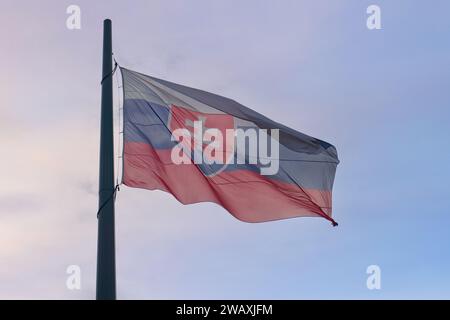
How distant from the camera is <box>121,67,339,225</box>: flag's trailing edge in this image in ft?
49.0

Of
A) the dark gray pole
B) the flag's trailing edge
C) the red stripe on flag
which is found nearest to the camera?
the dark gray pole

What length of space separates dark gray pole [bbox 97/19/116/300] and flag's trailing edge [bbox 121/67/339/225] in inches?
28.6

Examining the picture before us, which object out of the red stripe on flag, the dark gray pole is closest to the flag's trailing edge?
the red stripe on flag

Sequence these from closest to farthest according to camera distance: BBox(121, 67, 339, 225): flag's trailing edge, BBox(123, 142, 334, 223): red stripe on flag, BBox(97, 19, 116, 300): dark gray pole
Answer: BBox(97, 19, 116, 300): dark gray pole < BBox(123, 142, 334, 223): red stripe on flag < BBox(121, 67, 339, 225): flag's trailing edge

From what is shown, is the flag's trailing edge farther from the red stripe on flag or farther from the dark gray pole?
the dark gray pole

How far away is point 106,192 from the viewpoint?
13.3m

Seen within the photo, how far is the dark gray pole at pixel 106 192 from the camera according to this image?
41.3 ft

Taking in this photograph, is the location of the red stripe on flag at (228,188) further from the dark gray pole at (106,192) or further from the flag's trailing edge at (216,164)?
the dark gray pole at (106,192)

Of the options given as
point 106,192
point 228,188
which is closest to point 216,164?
point 228,188

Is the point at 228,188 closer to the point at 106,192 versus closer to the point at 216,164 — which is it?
the point at 216,164

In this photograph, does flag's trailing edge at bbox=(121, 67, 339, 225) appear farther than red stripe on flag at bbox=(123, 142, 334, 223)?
Yes

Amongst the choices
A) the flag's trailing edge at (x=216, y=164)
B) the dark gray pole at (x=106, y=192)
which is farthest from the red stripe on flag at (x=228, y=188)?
the dark gray pole at (x=106, y=192)

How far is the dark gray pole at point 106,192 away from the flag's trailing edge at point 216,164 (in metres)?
0.73
